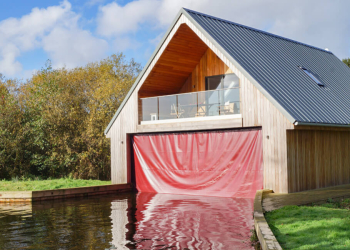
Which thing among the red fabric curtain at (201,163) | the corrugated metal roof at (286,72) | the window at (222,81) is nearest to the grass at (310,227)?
the corrugated metal roof at (286,72)

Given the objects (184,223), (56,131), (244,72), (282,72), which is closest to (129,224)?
(184,223)

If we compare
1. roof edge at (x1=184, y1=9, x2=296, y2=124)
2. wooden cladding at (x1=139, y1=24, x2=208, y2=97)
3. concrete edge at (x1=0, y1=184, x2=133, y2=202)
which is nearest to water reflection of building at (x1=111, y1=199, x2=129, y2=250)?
concrete edge at (x1=0, y1=184, x2=133, y2=202)

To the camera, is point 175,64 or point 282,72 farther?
point 175,64

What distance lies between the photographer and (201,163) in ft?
55.8

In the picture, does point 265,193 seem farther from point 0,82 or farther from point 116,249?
point 0,82

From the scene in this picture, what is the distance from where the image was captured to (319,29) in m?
45.0

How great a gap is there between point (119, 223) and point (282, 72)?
9.67 m

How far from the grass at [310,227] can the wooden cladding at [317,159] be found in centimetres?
418

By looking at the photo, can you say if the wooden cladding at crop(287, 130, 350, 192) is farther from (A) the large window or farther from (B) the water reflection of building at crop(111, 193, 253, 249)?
(A) the large window

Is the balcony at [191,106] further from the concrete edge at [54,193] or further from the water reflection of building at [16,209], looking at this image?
the water reflection of building at [16,209]

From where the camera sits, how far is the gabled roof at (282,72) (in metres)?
14.9

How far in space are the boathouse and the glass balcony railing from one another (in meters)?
0.04

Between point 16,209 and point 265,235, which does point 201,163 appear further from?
point 265,235

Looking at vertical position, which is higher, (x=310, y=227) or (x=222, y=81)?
(x=222, y=81)
